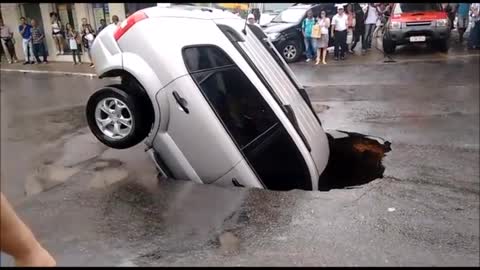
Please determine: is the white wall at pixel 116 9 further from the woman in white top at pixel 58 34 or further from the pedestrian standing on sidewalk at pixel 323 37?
the pedestrian standing on sidewalk at pixel 323 37

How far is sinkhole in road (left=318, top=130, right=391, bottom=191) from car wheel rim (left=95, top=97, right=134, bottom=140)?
2.06 m

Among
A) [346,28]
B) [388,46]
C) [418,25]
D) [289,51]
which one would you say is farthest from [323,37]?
[418,25]

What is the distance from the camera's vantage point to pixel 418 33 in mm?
14164

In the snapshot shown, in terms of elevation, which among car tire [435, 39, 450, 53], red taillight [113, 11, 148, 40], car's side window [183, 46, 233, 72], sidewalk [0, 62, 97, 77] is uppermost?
red taillight [113, 11, 148, 40]

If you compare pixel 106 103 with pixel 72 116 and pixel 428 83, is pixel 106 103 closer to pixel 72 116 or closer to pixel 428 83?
pixel 72 116

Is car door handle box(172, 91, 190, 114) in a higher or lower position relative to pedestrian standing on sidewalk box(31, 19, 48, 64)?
higher

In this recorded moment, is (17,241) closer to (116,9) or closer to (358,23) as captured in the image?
(358,23)

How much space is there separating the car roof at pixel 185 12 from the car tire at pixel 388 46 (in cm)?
1112

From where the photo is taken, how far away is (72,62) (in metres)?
16.1

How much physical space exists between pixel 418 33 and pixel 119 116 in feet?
39.9

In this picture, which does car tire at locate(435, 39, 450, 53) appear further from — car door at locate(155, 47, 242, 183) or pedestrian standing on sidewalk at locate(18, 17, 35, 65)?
pedestrian standing on sidewalk at locate(18, 17, 35, 65)

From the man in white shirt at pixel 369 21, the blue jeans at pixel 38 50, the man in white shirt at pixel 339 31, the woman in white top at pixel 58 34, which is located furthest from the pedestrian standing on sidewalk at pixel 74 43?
the man in white shirt at pixel 369 21

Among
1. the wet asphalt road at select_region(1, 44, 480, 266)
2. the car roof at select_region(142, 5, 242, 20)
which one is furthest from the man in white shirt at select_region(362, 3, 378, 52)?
the car roof at select_region(142, 5, 242, 20)

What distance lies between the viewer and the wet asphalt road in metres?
3.35
